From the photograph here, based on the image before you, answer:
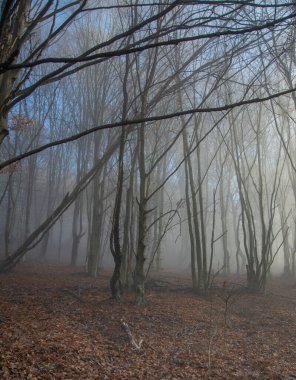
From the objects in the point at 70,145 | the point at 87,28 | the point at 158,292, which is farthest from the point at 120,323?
the point at 70,145

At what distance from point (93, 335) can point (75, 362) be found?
106 cm

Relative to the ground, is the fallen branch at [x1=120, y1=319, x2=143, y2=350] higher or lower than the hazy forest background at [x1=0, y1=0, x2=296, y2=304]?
lower

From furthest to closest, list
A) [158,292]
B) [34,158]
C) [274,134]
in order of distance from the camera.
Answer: [34,158], [274,134], [158,292]

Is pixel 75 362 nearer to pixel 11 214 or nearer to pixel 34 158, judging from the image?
pixel 11 214

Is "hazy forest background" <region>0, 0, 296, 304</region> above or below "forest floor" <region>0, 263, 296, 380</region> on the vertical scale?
above

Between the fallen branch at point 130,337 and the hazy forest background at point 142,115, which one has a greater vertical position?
the hazy forest background at point 142,115

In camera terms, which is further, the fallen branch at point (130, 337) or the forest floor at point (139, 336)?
the fallen branch at point (130, 337)

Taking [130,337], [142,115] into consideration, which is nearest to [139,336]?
[130,337]

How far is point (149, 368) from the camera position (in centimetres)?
359

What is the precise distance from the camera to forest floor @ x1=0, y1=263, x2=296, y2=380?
3.39 m

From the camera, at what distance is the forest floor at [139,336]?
339cm

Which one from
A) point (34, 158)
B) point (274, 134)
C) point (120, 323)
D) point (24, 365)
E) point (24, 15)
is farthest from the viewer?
point (34, 158)

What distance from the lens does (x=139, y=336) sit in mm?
4562

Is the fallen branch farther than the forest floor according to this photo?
Yes
